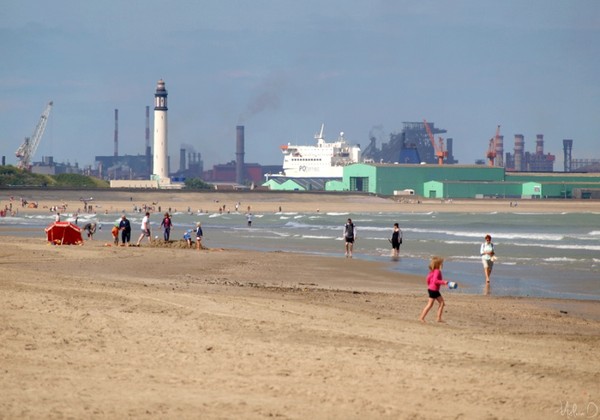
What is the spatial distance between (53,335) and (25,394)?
2.21m

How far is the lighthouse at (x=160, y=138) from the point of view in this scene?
12562 cm

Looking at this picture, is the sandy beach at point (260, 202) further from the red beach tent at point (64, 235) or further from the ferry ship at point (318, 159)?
the red beach tent at point (64, 235)

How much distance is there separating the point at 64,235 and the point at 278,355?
20.1 m

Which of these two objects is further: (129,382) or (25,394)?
(129,382)

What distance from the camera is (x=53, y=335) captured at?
366 inches

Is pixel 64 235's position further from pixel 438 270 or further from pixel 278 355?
pixel 278 355

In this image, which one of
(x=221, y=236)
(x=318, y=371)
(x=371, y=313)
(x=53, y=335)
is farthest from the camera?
(x=221, y=236)

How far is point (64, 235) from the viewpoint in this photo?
92.1 ft

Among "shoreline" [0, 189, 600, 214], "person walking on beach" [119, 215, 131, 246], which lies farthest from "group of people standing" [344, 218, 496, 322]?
"shoreline" [0, 189, 600, 214]

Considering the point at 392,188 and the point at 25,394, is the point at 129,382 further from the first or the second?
the point at 392,188

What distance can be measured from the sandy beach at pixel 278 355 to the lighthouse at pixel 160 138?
361 feet

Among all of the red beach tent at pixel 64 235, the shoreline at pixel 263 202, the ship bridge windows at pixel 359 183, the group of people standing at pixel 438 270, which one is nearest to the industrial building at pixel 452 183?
the ship bridge windows at pixel 359 183

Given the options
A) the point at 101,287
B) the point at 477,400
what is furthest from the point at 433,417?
the point at 101,287

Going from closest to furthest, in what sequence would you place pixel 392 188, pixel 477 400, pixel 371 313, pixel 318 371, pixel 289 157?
pixel 477 400 → pixel 318 371 → pixel 371 313 → pixel 392 188 → pixel 289 157
